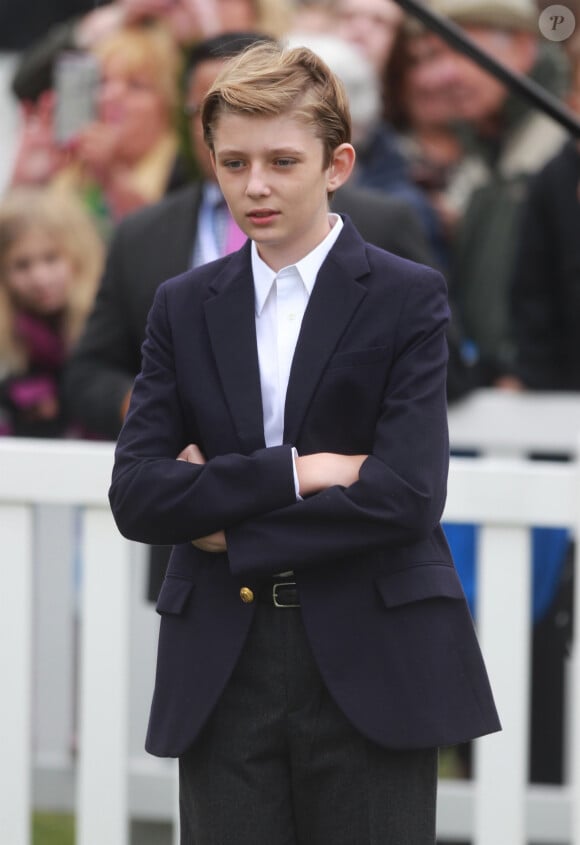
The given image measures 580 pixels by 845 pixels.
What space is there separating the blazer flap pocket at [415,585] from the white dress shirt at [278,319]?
22 centimetres

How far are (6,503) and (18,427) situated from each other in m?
1.54

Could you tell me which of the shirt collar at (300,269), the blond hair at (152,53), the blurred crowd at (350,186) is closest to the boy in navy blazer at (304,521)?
the shirt collar at (300,269)

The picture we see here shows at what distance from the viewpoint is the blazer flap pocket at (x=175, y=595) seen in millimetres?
1821

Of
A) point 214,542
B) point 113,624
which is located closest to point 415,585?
point 214,542

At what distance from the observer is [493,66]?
218cm

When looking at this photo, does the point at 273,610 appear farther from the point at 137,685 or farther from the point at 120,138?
the point at 120,138

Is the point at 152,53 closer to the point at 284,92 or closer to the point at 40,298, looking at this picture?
the point at 40,298

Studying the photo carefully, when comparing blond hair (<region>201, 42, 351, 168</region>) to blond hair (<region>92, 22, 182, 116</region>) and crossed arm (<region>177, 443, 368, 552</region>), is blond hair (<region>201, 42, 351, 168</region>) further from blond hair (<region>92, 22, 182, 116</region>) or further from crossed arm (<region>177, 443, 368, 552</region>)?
blond hair (<region>92, 22, 182, 116</region>)

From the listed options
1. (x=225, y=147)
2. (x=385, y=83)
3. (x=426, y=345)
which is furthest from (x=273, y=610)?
(x=385, y=83)

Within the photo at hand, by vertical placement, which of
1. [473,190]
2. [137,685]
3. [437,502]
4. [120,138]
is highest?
[120,138]

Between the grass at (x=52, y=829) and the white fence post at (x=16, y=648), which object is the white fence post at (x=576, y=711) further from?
the grass at (x=52, y=829)

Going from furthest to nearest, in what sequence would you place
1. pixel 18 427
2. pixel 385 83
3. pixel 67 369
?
pixel 385 83 → pixel 18 427 → pixel 67 369

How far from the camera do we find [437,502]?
177 centimetres

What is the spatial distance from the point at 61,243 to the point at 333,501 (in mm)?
2786
